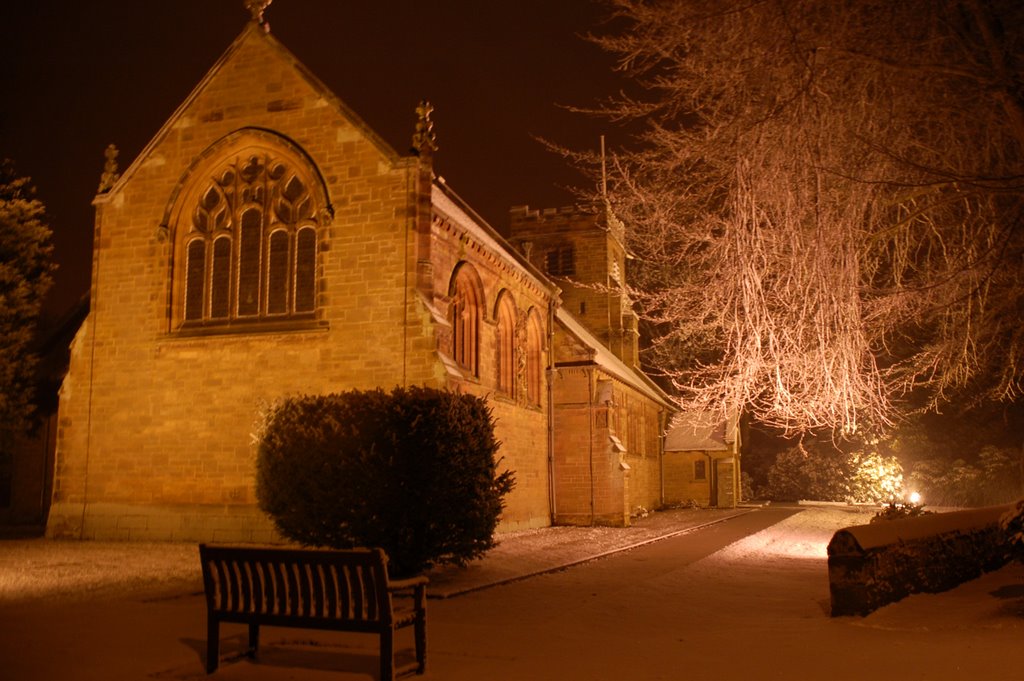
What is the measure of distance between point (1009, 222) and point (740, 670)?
665cm

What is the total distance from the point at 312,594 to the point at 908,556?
6588 millimetres

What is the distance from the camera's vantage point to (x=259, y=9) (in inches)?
861

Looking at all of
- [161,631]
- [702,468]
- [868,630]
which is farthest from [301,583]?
[702,468]

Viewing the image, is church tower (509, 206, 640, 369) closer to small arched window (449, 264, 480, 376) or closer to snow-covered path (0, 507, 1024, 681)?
small arched window (449, 264, 480, 376)

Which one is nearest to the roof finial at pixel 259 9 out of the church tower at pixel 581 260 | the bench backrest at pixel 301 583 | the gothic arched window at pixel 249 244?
the gothic arched window at pixel 249 244

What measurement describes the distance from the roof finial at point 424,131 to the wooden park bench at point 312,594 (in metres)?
14.1

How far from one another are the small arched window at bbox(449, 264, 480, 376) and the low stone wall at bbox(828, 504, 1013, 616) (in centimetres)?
1342

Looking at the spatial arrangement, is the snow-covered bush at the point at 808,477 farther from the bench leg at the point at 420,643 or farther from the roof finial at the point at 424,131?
the bench leg at the point at 420,643

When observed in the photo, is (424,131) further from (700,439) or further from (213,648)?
(700,439)

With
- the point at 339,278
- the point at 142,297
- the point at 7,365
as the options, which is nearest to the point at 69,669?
the point at 339,278

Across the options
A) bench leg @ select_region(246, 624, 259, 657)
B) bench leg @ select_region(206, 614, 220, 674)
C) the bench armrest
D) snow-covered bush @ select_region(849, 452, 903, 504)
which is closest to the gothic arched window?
bench leg @ select_region(246, 624, 259, 657)

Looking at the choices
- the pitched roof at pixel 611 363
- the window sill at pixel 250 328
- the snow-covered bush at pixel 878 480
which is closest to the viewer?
the window sill at pixel 250 328

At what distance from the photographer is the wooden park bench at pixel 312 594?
704 centimetres

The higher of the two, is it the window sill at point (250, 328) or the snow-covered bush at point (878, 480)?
the window sill at point (250, 328)
